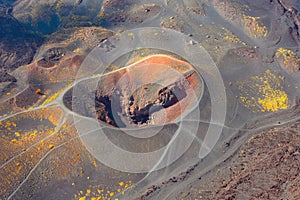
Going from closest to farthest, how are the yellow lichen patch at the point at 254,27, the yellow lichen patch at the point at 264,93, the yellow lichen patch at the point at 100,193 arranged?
the yellow lichen patch at the point at 100,193 < the yellow lichen patch at the point at 264,93 < the yellow lichen patch at the point at 254,27

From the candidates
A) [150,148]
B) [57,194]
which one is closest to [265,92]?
[150,148]

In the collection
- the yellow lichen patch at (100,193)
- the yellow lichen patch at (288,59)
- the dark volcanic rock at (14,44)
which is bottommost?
the yellow lichen patch at (100,193)

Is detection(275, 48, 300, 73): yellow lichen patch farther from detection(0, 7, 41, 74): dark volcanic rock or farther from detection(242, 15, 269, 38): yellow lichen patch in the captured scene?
detection(0, 7, 41, 74): dark volcanic rock

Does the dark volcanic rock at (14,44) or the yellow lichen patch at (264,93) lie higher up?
the dark volcanic rock at (14,44)

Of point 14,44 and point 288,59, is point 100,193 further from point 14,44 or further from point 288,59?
point 288,59

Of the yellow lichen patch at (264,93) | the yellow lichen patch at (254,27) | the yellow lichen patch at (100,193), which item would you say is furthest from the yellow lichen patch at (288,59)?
the yellow lichen patch at (100,193)

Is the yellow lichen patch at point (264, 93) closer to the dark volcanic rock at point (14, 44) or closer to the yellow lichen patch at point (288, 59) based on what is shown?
the yellow lichen patch at point (288, 59)

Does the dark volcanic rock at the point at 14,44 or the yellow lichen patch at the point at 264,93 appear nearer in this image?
the yellow lichen patch at the point at 264,93

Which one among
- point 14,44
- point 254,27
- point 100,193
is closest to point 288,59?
point 254,27
